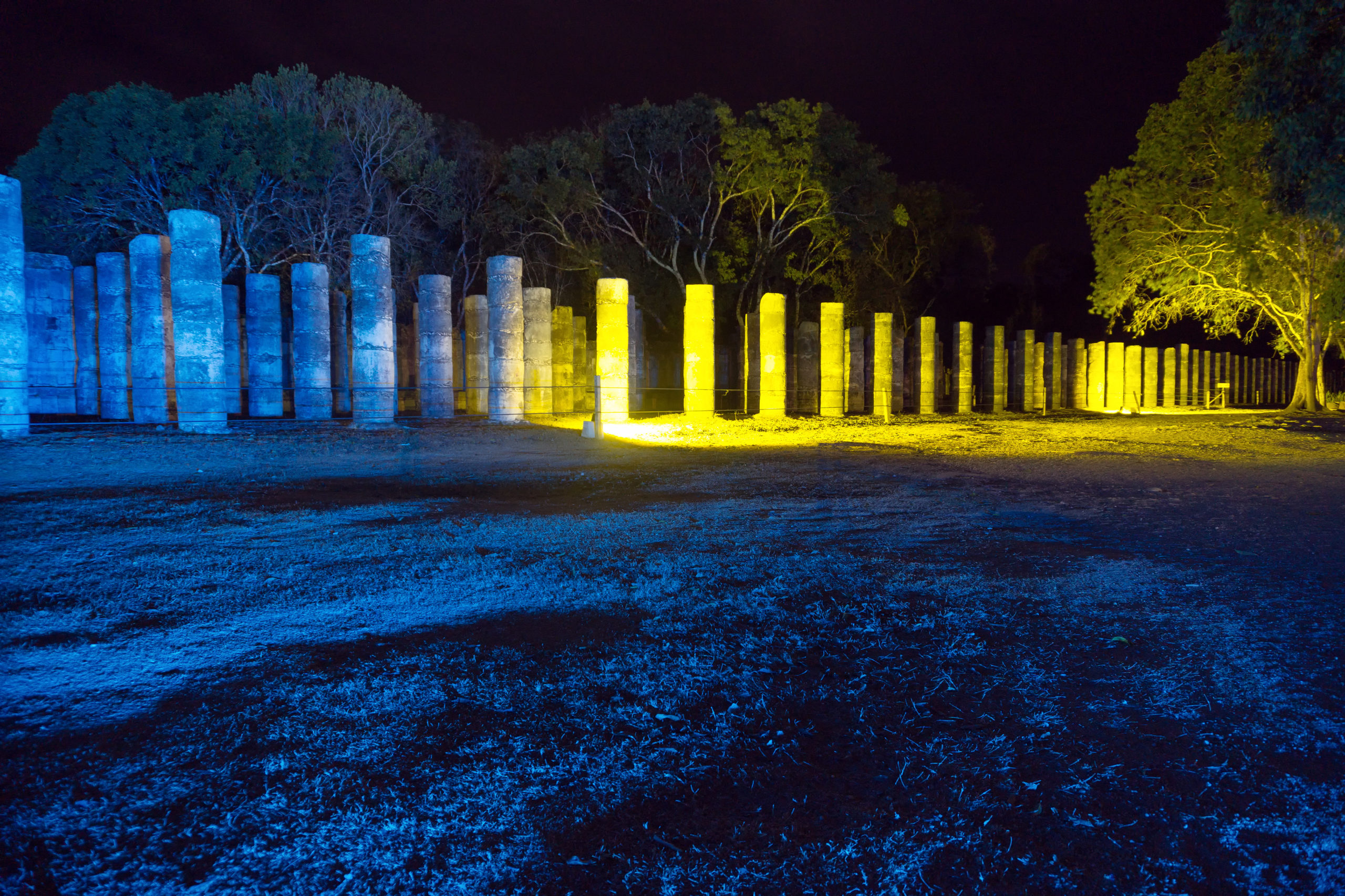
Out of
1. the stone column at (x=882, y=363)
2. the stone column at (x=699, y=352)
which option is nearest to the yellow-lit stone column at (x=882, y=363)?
the stone column at (x=882, y=363)

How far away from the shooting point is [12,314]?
13773mm

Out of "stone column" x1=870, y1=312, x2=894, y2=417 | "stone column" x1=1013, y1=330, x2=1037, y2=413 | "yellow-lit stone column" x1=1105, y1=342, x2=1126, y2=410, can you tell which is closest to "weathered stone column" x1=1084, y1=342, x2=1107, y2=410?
"yellow-lit stone column" x1=1105, y1=342, x2=1126, y2=410

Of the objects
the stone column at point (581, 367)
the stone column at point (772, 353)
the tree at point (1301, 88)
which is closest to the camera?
the tree at point (1301, 88)

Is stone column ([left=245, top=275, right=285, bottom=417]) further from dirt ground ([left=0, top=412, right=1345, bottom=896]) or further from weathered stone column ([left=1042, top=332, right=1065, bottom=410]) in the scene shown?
weathered stone column ([left=1042, top=332, right=1065, bottom=410])

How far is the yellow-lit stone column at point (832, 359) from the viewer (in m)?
22.6

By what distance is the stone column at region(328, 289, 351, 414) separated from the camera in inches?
990

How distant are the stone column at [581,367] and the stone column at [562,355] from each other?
0.76 meters

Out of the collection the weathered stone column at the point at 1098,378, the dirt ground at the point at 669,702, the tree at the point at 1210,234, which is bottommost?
the dirt ground at the point at 669,702

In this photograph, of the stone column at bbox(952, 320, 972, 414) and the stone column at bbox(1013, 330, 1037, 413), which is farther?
the stone column at bbox(1013, 330, 1037, 413)

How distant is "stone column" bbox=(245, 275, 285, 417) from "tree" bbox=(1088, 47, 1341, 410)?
26417 mm

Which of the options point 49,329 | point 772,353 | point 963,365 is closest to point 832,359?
point 772,353

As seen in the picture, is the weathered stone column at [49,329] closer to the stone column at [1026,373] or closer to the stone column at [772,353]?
the stone column at [772,353]

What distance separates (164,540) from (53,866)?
4.56 meters

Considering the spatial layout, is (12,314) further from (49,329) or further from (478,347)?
(478,347)
